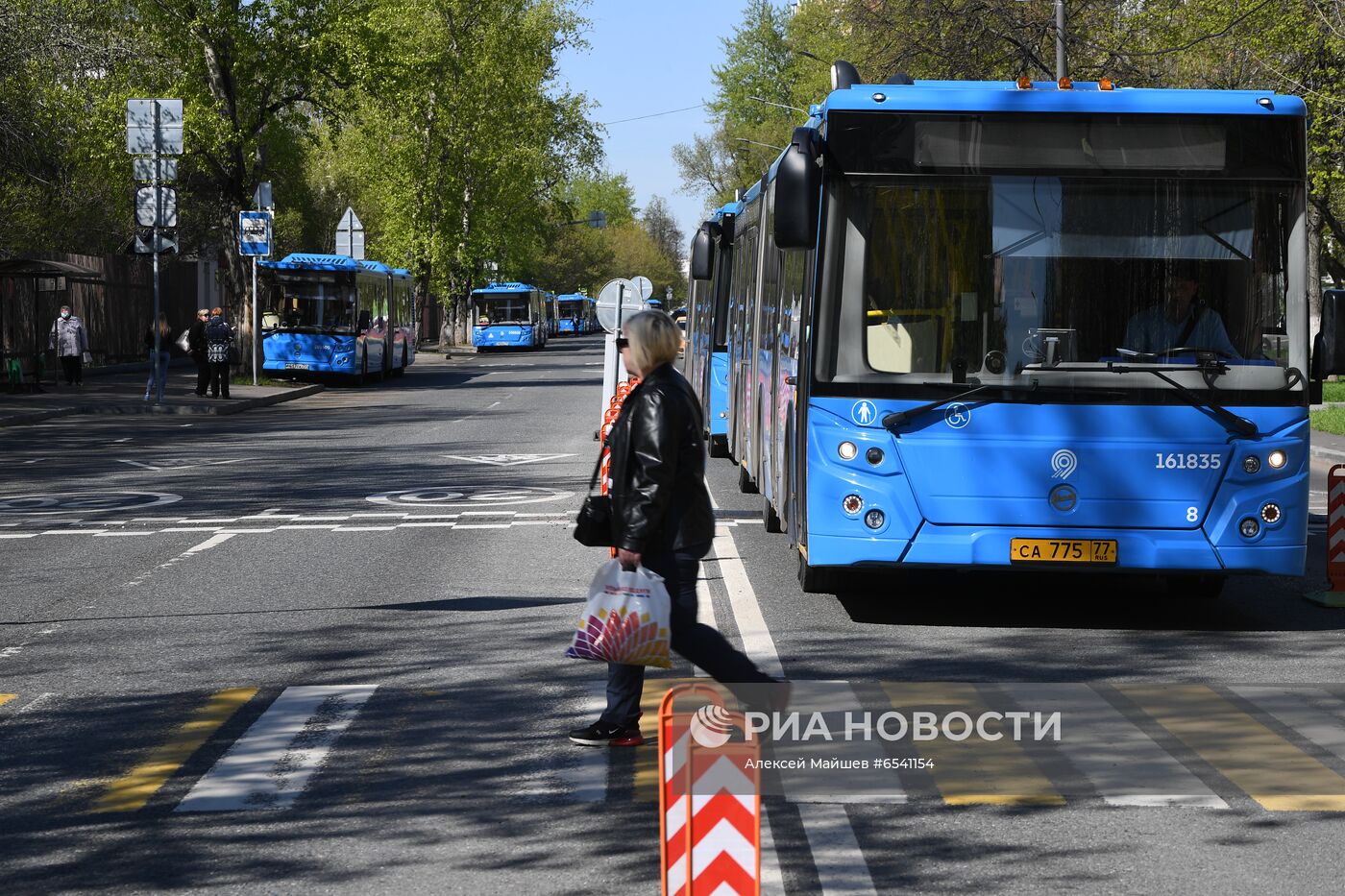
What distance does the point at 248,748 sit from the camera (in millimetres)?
7000

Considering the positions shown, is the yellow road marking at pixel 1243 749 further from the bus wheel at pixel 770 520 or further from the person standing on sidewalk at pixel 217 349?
the person standing on sidewalk at pixel 217 349

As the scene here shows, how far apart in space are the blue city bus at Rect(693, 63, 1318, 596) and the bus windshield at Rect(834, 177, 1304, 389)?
0.5 inches

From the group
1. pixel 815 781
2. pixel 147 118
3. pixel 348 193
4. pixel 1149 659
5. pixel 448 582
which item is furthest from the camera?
pixel 348 193

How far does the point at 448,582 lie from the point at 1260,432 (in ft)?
16.2

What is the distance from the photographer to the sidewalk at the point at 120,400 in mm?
29359

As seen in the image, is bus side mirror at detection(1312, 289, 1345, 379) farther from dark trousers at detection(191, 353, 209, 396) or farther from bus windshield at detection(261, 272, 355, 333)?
bus windshield at detection(261, 272, 355, 333)

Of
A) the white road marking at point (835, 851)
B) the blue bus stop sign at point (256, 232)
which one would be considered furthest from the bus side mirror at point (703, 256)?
the white road marking at point (835, 851)

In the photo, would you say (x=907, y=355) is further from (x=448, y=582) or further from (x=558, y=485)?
(x=558, y=485)

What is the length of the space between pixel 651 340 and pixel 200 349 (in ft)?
93.5

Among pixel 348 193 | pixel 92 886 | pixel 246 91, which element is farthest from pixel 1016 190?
pixel 348 193

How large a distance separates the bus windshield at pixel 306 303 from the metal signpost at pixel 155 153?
12.0 metres

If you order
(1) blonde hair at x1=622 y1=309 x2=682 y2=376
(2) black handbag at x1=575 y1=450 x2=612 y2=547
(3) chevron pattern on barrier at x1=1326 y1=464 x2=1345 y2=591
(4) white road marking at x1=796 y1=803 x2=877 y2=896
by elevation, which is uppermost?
(1) blonde hair at x1=622 y1=309 x2=682 y2=376

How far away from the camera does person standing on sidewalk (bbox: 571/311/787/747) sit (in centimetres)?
674

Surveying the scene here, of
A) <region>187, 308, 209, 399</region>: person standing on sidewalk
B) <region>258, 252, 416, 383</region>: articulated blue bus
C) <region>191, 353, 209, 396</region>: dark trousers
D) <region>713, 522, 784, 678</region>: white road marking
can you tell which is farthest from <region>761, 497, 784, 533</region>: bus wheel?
<region>258, 252, 416, 383</region>: articulated blue bus
